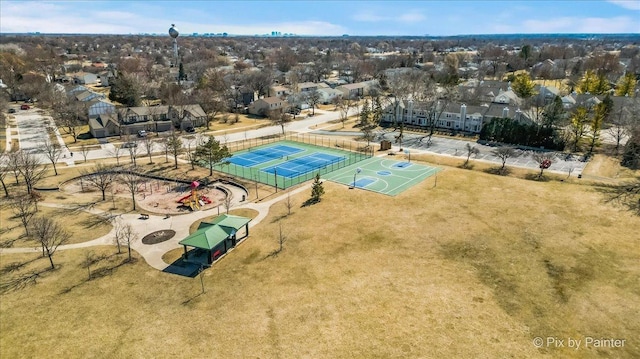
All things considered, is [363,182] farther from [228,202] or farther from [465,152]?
[465,152]

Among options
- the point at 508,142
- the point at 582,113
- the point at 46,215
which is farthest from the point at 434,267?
the point at 582,113

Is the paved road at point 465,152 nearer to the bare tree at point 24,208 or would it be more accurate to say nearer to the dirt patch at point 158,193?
the dirt patch at point 158,193

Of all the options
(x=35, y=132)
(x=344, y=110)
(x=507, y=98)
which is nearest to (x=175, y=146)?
(x=35, y=132)

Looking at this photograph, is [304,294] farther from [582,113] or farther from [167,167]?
[582,113]

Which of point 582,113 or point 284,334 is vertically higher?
point 582,113

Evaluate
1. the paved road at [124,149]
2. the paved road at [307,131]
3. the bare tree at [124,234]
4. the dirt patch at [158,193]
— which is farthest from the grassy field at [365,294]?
the paved road at [124,149]

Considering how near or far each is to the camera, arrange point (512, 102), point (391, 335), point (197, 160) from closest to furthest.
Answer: point (391, 335) < point (197, 160) < point (512, 102)

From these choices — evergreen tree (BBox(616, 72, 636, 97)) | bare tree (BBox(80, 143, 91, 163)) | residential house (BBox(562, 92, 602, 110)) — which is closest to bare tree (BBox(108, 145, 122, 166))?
bare tree (BBox(80, 143, 91, 163))
